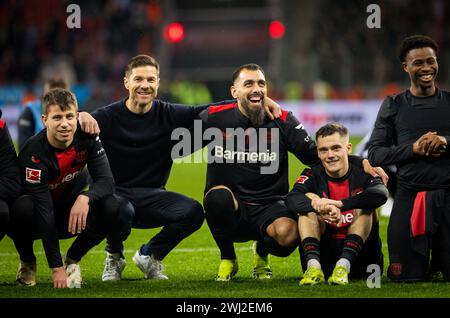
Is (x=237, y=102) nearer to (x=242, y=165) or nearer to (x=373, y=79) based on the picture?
(x=242, y=165)

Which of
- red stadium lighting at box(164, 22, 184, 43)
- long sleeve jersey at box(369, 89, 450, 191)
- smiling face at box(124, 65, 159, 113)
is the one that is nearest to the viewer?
long sleeve jersey at box(369, 89, 450, 191)

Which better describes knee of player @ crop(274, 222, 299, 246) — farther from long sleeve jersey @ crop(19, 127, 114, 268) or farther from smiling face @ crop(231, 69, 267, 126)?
long sleeve jersey @ crop(19, 127, 114, 268)

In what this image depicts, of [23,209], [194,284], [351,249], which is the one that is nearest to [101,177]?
[23,209]

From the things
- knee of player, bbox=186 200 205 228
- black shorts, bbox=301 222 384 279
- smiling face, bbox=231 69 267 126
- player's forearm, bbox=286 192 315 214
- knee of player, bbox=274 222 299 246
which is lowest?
black shorts, bbox=301 222 384 279

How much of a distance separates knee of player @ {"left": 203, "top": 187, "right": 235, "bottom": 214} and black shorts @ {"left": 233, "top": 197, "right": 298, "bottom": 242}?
0.19m

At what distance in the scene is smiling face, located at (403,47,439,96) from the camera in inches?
246

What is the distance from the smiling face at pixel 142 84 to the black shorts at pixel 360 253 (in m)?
1.74

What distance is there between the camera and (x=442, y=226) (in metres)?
6.24

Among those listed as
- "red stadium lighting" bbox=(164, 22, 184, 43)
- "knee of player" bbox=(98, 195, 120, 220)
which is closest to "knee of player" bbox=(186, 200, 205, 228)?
"knee of player" bbox=(98, 195, 120, 220)

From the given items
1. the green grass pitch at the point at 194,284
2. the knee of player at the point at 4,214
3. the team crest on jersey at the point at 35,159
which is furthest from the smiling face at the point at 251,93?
the knee of player at the point at 4,214

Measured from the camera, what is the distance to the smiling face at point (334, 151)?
241 inches

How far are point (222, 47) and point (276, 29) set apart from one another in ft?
5.18

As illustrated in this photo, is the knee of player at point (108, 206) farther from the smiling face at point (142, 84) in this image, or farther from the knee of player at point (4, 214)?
the smiling face at point (142, 84)

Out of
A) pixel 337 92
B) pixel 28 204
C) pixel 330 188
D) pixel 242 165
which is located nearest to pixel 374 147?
pixel 330 188
